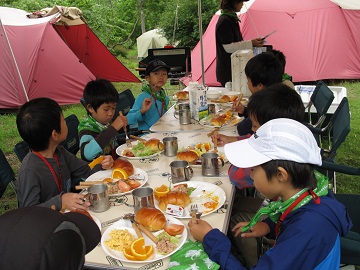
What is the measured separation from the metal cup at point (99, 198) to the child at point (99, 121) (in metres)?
0.87

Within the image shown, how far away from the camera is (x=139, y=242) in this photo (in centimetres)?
165

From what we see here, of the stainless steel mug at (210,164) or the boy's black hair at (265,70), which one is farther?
the boy's black hair at (265,70)

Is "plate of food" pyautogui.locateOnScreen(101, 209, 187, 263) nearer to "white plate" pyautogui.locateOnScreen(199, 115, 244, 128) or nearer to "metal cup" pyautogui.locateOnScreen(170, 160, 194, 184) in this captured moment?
"metal cup" pyautogui.locateOnScreen(170, 160, 194, 184)

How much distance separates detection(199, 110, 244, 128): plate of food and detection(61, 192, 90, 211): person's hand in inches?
67.5

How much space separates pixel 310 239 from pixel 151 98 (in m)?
2.88

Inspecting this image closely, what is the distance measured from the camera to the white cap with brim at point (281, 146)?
147cm

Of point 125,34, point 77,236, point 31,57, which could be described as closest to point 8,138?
point 31,57

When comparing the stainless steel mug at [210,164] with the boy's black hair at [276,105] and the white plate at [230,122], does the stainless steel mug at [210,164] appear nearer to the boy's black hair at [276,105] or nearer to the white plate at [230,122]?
the boy's black hair at [276,105]

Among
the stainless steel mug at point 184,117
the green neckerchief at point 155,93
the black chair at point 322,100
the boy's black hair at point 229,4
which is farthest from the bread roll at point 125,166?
the boy's black hair at point 229,4

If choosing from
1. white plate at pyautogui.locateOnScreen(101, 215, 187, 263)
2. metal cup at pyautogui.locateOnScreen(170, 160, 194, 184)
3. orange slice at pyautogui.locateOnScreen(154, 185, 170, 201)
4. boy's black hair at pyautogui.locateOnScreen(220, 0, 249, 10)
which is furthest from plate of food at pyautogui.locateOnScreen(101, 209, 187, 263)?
boy's black hair at pyautogui.locateOnScreen(220, 0, 249, 10)

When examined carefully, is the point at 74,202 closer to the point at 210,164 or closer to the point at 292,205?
the point at 210,164

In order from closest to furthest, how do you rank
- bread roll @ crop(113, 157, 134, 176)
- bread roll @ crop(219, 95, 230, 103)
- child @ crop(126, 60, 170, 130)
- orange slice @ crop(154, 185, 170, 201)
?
orange slice @ crop(154, 185, 170, 201)
bread roll @ crop(113, 157, 134, 176)
child @ crop(126, 60, 170, 130)
bread roll @ crop(219, 95, 230, 103)

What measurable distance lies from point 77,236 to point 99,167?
1665mm

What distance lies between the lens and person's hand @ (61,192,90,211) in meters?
2.00
